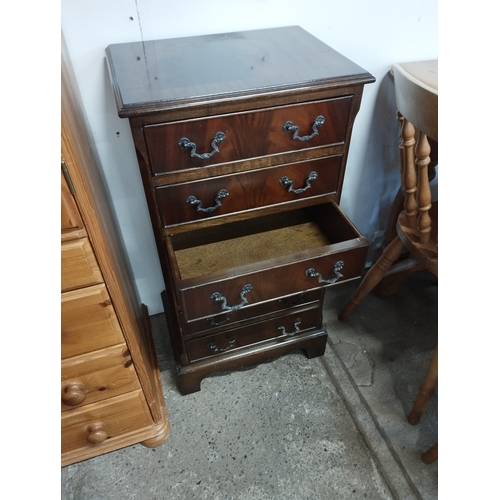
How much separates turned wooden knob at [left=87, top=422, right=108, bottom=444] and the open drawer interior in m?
0.42

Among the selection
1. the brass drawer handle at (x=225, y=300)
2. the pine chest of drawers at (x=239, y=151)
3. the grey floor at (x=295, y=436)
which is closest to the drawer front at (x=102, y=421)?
the grey floor at (x=295, y=436)

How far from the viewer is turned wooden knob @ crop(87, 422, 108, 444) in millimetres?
980

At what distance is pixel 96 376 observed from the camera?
87cm

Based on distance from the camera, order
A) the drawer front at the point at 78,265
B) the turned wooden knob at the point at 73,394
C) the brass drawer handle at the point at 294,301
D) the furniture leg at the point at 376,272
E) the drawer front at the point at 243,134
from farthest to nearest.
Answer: the furniture leg at the point at 376,272 → the brass drawer handle at the point at 294,301 → the turned wooden knob at the point at 73,394 → the drawer front at the point at 243,134 → the drawer front at the point at 78,265

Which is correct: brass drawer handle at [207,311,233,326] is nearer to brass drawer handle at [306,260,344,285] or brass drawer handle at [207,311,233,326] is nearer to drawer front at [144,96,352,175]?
brass drawer handle at [306,260,344,285]

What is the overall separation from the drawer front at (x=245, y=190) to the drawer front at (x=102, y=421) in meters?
0.45

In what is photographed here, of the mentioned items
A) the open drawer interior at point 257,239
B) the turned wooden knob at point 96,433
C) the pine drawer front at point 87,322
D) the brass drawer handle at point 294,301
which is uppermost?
the pine drawer front at point 87,322

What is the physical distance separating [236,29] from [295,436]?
1.07m

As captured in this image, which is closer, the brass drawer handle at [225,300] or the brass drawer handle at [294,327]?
the brass drawer handle at [225,300]

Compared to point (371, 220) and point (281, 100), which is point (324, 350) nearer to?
point (371, 220)

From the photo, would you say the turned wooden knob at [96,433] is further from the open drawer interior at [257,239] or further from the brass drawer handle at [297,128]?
the brass drawer handle at [297,128]

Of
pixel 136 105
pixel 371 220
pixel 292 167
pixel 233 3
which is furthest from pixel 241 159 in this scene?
pixel 371 220

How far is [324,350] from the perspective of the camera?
4.34ft

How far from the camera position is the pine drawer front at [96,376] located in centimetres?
83
